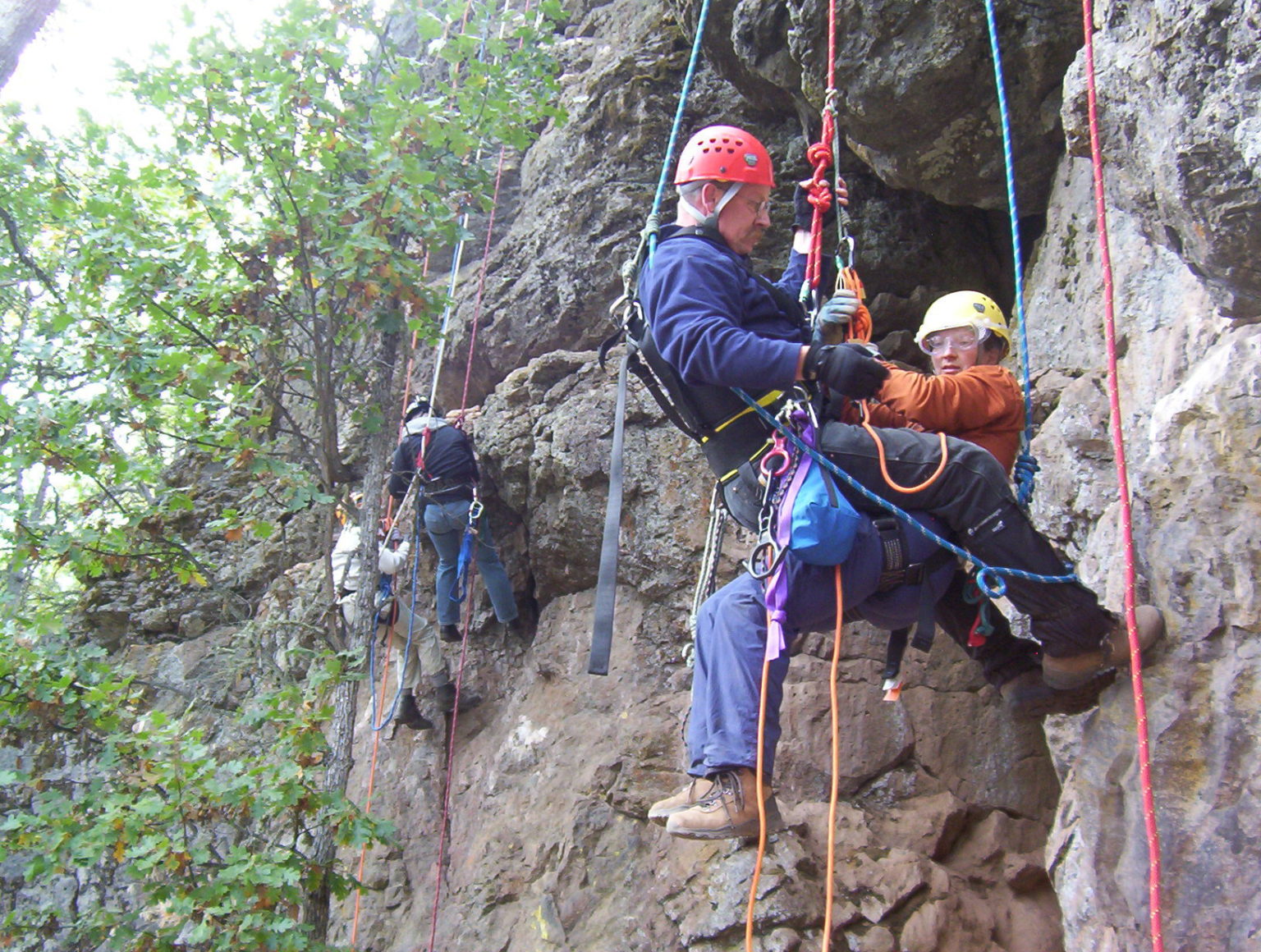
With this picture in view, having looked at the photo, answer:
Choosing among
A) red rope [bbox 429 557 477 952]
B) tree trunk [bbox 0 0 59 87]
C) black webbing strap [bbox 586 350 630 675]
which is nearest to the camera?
black webbing strap [bbox 586 350 630 675]

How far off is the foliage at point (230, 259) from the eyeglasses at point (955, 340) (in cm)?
271

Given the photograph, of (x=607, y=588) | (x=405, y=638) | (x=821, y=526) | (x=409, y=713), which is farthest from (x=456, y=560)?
(x=821, y=526)

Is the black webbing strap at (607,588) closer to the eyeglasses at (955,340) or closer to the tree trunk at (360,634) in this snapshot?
the eyeglasses at (955,340)

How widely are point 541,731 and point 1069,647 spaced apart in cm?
341

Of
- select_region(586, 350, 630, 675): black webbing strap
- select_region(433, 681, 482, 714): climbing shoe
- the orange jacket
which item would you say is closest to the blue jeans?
select_region(433, 681, 482, 714): climbing shoe

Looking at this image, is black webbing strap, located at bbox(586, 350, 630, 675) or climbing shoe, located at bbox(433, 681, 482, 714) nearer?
black webbing strap, located at bbox(586, 350, 630, 675)

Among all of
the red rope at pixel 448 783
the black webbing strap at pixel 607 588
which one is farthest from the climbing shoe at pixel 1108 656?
the red rope at pixel 448 783

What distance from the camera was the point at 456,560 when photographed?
21.3 feet

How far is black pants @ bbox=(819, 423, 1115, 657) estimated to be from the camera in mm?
2764

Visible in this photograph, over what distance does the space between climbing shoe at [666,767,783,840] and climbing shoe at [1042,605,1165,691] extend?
93 centimetres

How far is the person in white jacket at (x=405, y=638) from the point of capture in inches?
243

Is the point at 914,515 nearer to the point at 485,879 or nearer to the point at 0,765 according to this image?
the point at 485,879

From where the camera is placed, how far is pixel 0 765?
15.8ft

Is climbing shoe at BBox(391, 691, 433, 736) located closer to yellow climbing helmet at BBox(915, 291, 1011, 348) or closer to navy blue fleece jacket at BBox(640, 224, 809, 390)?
navy blue fleece jacket at BBox(640, 224, 809, 390)
